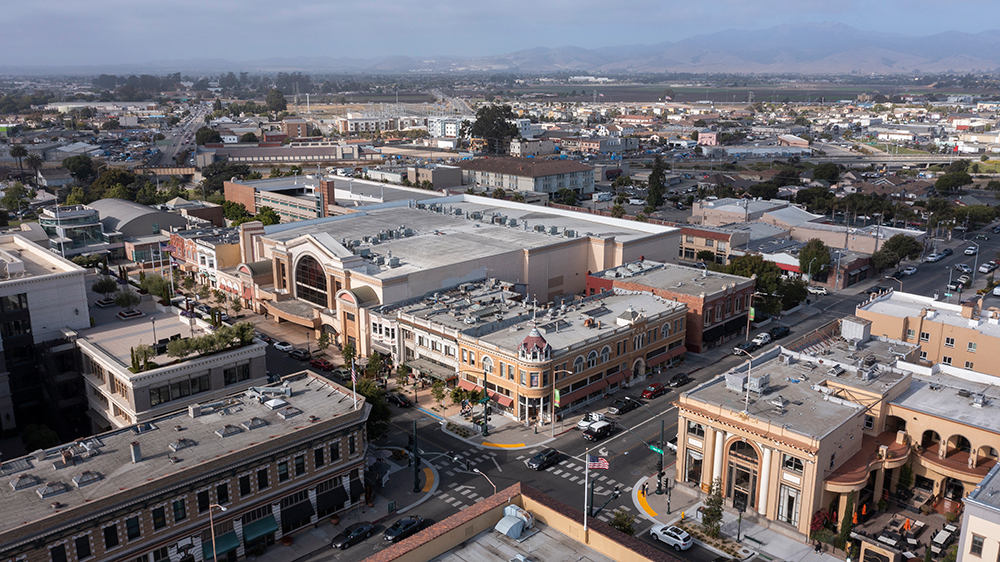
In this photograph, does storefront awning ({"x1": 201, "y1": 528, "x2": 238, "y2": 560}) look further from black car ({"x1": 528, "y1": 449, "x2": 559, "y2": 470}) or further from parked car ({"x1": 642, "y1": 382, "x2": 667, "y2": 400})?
parked car ({"x1": 642, "y1": 382, "x2": 667, "y2": 400})

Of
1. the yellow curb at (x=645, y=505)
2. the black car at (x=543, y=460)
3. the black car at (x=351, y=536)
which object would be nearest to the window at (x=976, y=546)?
the yellow curb at (x=645, y=505)

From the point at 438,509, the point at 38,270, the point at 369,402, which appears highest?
the point at 38,270

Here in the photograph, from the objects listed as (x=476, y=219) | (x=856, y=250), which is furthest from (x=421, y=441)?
(x=856, y=250)

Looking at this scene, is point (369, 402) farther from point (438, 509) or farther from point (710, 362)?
point (710, 362)

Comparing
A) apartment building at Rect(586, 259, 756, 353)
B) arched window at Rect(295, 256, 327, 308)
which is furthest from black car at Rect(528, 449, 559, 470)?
arched window at Rect(295, 256, 327, 308)

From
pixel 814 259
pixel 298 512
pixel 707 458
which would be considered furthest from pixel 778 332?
pixel 298 512
